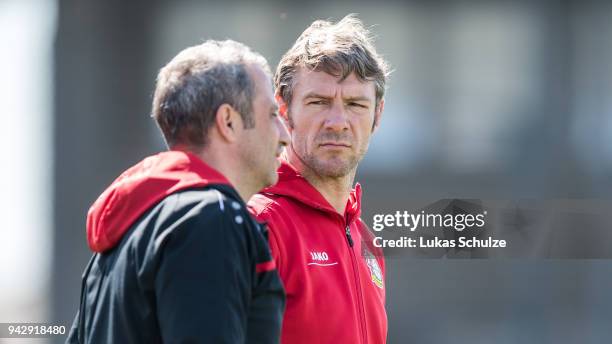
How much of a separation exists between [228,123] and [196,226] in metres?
0.23

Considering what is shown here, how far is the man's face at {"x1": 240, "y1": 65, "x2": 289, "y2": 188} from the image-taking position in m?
1.25

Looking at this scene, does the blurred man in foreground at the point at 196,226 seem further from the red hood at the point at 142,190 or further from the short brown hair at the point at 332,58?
the short brown hair at the point at 332,58

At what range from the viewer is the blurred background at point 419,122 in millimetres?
2723

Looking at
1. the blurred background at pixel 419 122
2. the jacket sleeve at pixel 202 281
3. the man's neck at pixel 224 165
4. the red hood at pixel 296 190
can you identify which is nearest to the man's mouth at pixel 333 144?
the red hood at pixel 296 190

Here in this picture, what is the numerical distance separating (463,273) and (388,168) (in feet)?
1.65

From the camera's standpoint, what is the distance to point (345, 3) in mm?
2834

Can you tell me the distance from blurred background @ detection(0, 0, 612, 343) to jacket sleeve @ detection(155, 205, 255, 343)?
1782mm

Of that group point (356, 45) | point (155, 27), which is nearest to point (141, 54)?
point (155, 27)

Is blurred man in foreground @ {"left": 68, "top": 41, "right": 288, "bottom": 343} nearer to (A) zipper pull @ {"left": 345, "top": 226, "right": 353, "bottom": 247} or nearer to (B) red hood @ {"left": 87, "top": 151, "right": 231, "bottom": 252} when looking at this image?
(B) red hood @ {"left": 87, "top": 151, "right": 231, "bottom": 252}

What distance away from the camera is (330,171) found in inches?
71.1

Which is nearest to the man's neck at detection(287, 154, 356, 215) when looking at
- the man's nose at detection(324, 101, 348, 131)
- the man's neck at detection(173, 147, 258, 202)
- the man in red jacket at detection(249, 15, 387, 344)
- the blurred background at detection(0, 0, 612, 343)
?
the man in red jacket at detection(249, 15, 387, 344)

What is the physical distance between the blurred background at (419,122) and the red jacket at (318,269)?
1.00m

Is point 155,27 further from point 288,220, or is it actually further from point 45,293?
point 288,220

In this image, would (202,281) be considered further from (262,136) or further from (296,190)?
(296,190)
